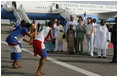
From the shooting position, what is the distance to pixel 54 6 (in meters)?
34.0

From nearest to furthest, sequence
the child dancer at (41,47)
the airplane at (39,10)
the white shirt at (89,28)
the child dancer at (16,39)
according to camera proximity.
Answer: the child dancer at (41,47) → the child dancer at (16,39) → the white shirt at (89,28) → the airplane at (39,10)

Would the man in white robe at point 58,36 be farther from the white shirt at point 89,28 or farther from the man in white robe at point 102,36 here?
the man in white robe at point 102,36

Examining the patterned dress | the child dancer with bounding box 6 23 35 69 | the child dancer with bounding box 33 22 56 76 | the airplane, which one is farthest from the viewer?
the airplane

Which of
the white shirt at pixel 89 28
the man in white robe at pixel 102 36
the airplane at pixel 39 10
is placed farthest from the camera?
the airplane at pixel 39 10

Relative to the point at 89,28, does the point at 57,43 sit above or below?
below

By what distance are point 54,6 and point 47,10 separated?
109 centimetres

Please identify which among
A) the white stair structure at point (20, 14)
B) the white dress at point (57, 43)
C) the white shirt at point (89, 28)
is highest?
the white stair structure at point (20, 14)

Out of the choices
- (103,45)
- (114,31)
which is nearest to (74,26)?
(103,45)

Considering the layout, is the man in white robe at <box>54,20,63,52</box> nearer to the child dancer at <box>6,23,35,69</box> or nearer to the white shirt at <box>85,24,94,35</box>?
the white shirt at <box>85,24,94,35</box>

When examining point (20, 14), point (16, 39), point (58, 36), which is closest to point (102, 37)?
point (58, 36)

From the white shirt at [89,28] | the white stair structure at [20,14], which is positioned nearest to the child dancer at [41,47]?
the white shirt at [89,28]

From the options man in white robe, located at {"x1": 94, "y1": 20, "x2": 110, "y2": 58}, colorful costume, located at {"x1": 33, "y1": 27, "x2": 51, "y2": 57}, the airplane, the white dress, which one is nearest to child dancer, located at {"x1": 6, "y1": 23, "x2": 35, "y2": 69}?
colorful costume, located at {"x1": 33, "y1": 27, "x2": 51, "y2": 57}

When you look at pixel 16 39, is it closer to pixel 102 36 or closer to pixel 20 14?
pixel 102 36

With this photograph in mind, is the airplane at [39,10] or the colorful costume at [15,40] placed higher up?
the airplane at [39,10]
